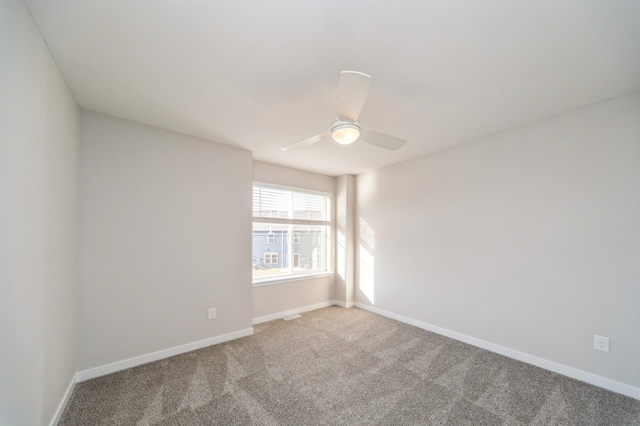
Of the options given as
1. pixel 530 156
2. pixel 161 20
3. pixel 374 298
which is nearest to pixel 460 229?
pixel 530 156

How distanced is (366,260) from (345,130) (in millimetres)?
3093

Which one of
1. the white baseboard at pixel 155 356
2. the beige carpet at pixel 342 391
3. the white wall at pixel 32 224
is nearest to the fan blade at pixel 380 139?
the white wall at pixel 32 224

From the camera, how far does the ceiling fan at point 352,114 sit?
1448 mm

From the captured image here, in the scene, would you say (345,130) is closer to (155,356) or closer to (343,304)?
(155,356)

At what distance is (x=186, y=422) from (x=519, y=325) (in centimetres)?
314

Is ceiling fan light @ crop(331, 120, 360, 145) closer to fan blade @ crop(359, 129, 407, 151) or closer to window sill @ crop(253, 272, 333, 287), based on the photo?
fan blade @ crop(359, 129, 407, 151)

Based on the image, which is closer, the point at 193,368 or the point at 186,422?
the point at 186,422

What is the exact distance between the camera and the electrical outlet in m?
2.20

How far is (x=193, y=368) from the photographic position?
2.52 metres

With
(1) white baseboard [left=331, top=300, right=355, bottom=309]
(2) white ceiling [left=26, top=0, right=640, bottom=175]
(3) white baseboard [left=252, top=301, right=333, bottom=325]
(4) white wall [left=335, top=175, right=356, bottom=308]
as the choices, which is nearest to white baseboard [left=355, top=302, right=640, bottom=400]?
(1) white baseboard [left=331, top=300, right=355, bottom=309]

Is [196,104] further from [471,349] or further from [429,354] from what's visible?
[471,349]

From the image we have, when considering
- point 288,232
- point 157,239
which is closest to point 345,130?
point 157,239

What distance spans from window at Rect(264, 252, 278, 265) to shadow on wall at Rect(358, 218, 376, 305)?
1.49 metres

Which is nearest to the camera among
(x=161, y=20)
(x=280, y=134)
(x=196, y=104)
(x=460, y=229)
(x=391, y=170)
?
(x=161, y=20)
